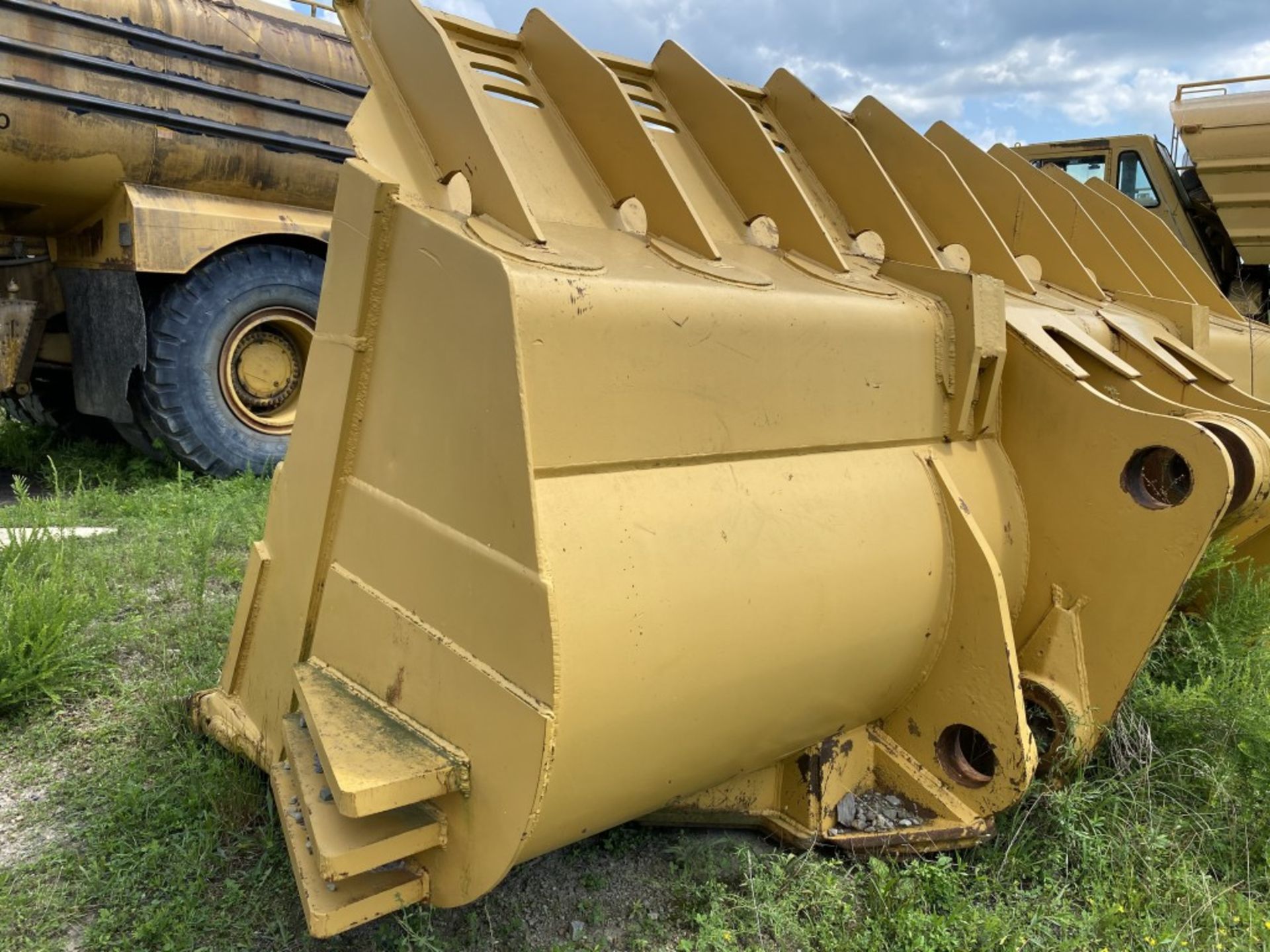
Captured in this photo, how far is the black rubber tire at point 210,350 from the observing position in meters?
4.98

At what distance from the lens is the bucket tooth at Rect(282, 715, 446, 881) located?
4.74ft

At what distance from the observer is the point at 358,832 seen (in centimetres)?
149

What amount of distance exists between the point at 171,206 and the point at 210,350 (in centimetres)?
76

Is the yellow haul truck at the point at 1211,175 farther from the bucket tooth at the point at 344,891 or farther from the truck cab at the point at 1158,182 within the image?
the bucket tooth at the point at 344,891

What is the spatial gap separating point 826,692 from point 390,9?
1.65 m

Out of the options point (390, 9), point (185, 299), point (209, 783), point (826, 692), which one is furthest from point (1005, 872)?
point (185, 299)

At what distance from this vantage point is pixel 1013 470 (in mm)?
2285

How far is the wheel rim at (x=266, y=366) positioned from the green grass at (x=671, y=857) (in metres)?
2.56

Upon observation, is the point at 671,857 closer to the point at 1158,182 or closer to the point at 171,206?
the point at 171,206

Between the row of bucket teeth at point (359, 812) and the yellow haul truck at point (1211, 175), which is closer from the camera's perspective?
the row of bucket teeth at point (359, 812)

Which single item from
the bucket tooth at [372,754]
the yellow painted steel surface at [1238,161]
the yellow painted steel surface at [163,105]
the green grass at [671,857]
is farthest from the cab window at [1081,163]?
the bucket tooth at [372,754]

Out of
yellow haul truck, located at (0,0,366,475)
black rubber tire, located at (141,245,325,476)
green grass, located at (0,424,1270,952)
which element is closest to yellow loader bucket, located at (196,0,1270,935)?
green grass, located at (0,424,1270,952)

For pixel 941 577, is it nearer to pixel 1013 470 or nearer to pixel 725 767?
pixel 1013 470

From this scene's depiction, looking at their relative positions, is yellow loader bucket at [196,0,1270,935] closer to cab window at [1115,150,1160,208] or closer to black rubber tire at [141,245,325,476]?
black rubber tire at [141,245,325,476]
